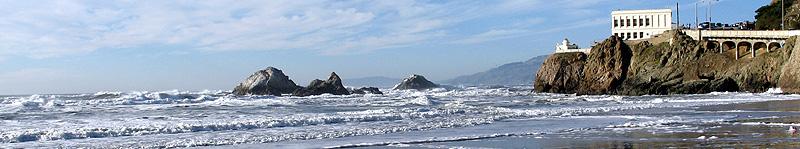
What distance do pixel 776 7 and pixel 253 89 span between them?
5410cm

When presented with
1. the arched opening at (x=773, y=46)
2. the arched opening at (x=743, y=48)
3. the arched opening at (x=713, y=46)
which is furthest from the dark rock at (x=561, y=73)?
the arched opening at (x=773, y=46)

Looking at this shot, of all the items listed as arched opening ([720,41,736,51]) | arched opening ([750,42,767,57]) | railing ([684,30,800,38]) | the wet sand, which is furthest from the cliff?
the wet sand

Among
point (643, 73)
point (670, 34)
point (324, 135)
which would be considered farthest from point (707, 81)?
point (324, 135)

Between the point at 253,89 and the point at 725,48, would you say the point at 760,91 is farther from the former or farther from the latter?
the point at 253,89

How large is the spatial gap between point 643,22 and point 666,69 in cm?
1870

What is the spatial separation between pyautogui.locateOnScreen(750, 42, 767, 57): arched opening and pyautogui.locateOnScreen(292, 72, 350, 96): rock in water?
107ft

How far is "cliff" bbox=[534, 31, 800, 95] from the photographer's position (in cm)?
4128

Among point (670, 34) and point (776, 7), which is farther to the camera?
point (776, 7)

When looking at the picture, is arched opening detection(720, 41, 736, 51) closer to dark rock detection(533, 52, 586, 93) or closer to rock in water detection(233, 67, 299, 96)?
dark rock detection(533, 52, 586, 93)

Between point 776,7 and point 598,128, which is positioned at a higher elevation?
point 776,7

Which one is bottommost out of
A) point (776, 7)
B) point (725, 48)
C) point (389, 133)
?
point (389, 133)

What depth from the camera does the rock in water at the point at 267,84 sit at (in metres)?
57.6

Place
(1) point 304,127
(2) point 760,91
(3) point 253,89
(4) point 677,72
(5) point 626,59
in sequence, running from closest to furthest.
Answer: (1) point 304,127, (2) point 760,91, (4) point 677,72, (5) point 626,59, (3) point 253,89

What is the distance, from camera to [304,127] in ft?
59.0
